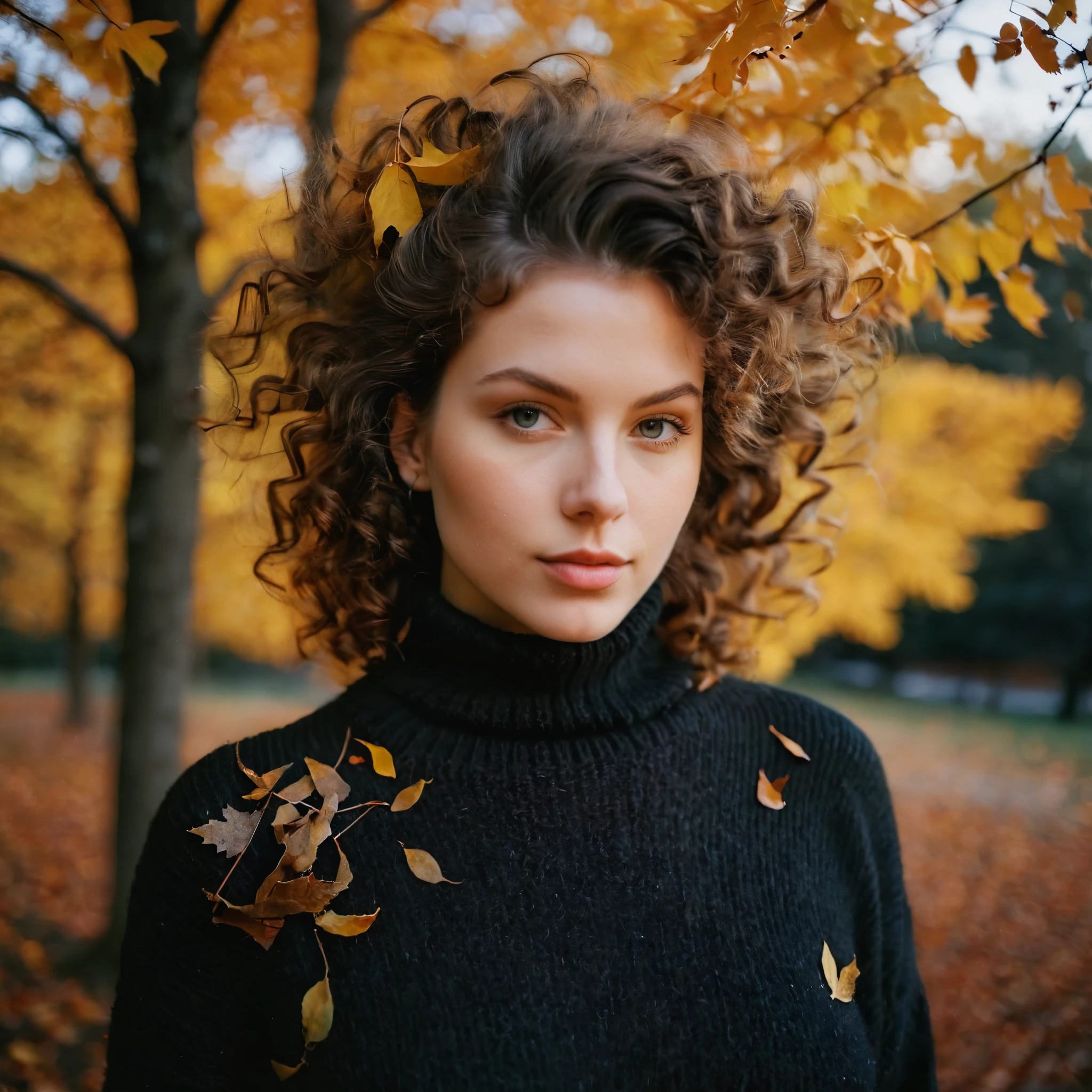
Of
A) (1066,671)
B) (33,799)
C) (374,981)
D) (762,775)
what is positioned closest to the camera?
(374,981)

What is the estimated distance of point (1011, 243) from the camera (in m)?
1.94

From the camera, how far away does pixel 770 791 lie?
1718 millimetres

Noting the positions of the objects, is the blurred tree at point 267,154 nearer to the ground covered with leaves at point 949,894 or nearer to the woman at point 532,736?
the woman at point 532,736

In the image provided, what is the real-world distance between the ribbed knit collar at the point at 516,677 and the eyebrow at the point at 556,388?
1.40ft

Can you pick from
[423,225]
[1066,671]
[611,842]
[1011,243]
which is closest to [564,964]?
[611,842]

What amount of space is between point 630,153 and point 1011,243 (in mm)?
959

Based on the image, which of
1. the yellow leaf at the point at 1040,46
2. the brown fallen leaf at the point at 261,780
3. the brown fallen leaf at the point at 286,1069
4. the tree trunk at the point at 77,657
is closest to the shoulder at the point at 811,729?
the brown fallen leaf at the point at 261,780

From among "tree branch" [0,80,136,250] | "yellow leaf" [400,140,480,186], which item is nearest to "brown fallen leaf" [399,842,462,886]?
"yellow leaf" [400,140,480,186]

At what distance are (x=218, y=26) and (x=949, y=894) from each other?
788 cm

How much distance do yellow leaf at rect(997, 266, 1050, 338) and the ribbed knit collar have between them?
1092 millimetres

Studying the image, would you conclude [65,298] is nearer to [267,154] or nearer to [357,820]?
[267,154]

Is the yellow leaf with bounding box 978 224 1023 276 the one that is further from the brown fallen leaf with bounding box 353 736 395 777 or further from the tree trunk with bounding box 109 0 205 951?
the tree trunk with bounding box 109 0 205 951

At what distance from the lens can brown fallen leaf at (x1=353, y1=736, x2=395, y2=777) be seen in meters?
1.62

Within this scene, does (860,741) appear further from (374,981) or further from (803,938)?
(374,981)
